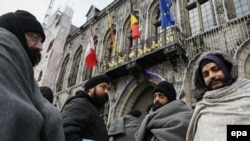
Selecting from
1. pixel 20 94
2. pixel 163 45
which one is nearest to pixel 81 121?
pixel 20 94

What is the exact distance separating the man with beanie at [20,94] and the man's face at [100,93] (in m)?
1.45

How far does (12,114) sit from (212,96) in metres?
1.70

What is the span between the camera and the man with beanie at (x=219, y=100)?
1779 mm

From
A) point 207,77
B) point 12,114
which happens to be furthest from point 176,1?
point 12,114

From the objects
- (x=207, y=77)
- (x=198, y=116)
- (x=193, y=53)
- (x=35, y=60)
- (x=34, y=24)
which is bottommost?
(x=198, y=116)

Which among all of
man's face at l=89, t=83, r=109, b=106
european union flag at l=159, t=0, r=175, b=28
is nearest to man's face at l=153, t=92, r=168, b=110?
man's face at l=89, t=83, r=109, b=106

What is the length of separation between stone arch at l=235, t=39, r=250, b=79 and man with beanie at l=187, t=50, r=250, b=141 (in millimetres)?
5388

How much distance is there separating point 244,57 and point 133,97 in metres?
5.04

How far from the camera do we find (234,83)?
6.68ft

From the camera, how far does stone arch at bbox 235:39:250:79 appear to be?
22.8ft

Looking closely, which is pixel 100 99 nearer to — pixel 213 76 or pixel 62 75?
pixel 213 76

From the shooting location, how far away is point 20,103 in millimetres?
1220

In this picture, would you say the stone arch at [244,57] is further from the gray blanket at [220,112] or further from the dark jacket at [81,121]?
the dark jacket at [81,121]

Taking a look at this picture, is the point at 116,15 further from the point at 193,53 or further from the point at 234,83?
the point at 234,83
